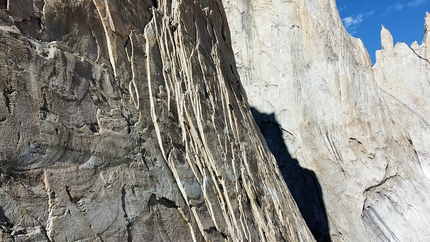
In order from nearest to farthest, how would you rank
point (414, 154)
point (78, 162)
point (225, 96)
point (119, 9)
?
point (78, 162) < point (119, 9) < point (225, 96) < point (414, 154)

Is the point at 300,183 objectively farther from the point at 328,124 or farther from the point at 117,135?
the point at 117,135

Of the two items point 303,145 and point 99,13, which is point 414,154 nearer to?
point 303,145

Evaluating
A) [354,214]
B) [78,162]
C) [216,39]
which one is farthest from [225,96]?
[354,214]

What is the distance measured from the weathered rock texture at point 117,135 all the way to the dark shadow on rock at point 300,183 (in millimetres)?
6219

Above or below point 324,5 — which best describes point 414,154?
below

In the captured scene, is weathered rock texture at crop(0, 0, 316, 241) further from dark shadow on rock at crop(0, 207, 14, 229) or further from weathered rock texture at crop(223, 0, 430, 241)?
weathered rock texture at crop(223, 0, 430, 241)

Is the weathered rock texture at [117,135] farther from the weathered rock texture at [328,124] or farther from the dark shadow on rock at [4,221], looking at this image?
the weathered rock texture at [328,124]

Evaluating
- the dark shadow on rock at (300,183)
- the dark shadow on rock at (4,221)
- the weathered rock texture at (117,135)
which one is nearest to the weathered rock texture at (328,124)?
the dark shadow on rock at (300,183)

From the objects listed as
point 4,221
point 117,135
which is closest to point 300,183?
point 117,135

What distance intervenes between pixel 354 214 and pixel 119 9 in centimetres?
911

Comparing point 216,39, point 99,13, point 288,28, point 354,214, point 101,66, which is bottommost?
point 354,214

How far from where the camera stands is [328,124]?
12.3 meters

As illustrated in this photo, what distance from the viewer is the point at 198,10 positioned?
627cm

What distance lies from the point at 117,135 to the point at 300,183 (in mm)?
9574
